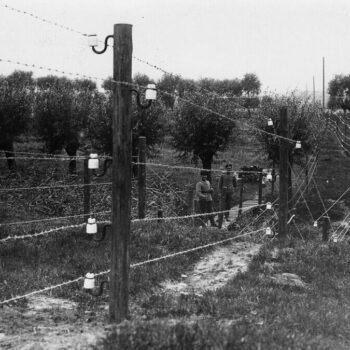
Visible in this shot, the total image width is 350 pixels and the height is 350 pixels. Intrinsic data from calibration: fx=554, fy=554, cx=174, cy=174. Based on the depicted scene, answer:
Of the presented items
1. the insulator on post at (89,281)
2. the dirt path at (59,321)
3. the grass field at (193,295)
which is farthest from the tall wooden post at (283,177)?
the insulator on post at (89,281)

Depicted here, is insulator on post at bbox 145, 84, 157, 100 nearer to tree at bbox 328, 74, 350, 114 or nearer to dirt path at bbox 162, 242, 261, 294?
dirt path at bbox 162, 242, 261, 294

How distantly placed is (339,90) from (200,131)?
Answer: 62.4 m

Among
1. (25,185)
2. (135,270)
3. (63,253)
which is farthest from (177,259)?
(25,185)

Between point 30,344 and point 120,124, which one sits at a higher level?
point 120,124

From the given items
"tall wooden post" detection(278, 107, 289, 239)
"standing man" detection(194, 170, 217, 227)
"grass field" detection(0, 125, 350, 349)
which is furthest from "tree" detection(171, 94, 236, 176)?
"tall wooden post" detection(278, 107, 289, 239)

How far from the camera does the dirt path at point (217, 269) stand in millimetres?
9979

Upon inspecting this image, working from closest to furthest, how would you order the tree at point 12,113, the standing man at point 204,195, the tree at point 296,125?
the standing man at point 204,195 → the tree at point 296,125 → the tree at point 12,113

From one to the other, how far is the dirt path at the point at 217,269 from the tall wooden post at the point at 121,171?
209cm

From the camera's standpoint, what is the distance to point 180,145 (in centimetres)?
3956

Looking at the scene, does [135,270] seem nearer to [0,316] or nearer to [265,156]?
[0,316]

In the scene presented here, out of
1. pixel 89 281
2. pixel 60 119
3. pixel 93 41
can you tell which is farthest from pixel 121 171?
pixel 60 119

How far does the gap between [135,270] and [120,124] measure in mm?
Answer: 3919

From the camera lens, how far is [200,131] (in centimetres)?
3866

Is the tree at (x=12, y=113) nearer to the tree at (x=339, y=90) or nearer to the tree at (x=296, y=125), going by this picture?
the tree at (x=296, y=125)
